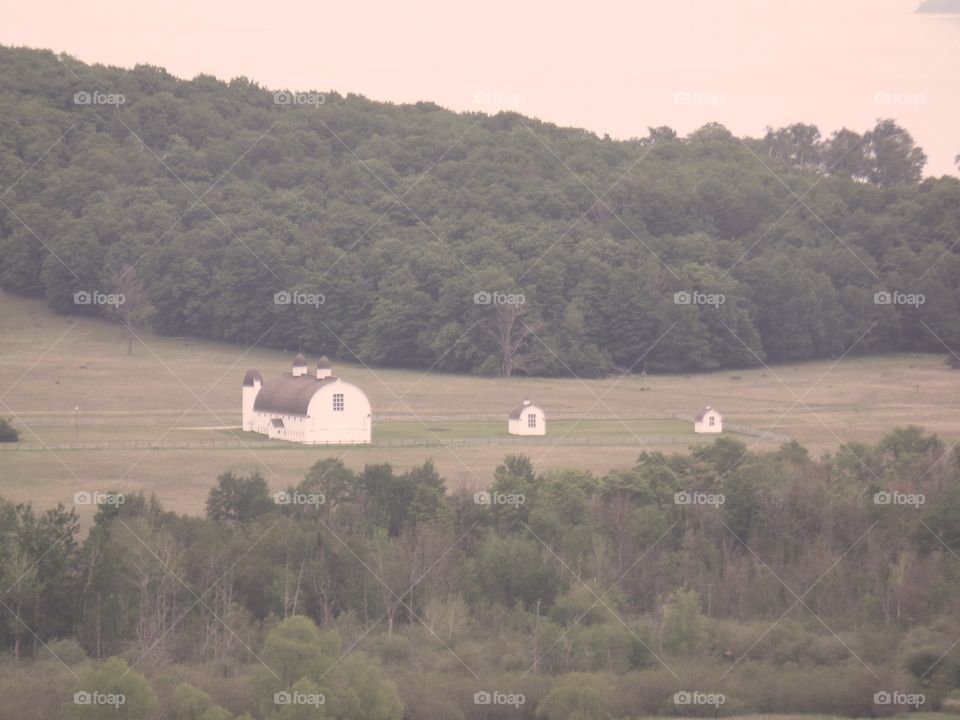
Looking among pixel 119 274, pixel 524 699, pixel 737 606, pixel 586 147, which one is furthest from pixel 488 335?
pixel 524 699

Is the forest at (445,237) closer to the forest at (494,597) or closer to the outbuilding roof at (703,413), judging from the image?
the outbuilding roof at (703,413)

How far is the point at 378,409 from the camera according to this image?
77.4 meters

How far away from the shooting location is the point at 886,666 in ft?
136

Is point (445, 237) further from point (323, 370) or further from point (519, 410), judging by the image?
point (519, 410)

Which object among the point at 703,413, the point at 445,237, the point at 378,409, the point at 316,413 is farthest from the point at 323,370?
the point at 445,237

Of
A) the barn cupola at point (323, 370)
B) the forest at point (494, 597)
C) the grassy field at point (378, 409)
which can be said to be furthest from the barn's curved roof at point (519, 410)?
the forest at point (494, 597)

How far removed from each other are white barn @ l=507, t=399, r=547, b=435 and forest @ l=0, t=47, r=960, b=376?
18.8m

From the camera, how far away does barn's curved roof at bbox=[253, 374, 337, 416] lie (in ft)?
223

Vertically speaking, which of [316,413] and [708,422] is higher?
[316,413]

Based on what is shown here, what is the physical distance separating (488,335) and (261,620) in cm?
4832

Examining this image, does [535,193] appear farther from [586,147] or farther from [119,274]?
[119,274]

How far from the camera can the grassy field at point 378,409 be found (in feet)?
193

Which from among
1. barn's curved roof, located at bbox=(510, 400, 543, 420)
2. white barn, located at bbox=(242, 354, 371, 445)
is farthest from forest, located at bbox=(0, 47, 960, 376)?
white barn, located at bbox=(242, 354, 371, 445)

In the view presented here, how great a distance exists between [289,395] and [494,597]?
83.3ft
